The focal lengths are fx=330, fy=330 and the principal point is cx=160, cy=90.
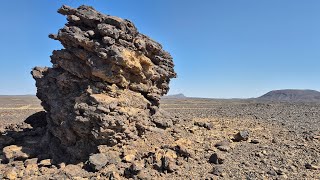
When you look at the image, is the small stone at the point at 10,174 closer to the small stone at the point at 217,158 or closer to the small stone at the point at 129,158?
the small stone at the point at 129,158

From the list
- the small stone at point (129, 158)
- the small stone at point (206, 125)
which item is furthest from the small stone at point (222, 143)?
the small stone at point (129, 158)

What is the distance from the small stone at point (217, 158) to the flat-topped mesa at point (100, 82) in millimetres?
3966

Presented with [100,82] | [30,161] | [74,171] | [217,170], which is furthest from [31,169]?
[217,170]

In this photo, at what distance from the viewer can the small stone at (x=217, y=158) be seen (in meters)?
15.6

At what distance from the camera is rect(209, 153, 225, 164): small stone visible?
613 inches

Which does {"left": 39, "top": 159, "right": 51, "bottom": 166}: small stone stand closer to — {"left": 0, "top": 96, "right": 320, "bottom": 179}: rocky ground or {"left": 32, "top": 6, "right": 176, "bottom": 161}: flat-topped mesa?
{"left": 0, "top": 96, "right": 320, "bottom": 179}: rocky ground

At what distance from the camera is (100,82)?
57.3 ft

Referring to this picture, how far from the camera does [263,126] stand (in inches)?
960

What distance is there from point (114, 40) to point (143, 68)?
2675 mm

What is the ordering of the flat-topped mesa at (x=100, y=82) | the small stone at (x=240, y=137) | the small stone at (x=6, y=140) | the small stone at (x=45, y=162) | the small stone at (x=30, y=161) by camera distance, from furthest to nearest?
the small stone at (x=6, y=140), the small stone at (x=240, y=137), the flat-topped mesa at (x=100, y=82), the small stone at (x=30, y=161), the small stone at (x=45, y=162)

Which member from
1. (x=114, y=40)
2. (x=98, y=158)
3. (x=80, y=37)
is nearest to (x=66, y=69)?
(x=80, y=37)

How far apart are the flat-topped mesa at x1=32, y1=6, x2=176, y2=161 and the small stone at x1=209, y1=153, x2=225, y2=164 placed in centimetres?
397

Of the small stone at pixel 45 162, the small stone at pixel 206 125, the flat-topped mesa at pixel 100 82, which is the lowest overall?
the small stone at pixel 45 162

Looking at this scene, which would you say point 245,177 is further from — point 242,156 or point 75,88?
point 75,88
